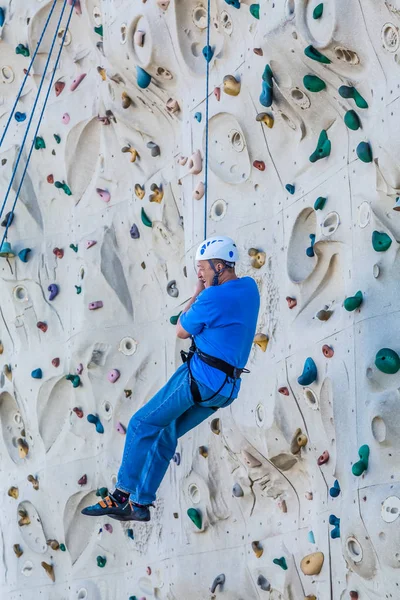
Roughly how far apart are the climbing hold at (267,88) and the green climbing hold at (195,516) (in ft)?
8.85

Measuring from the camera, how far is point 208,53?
27.5 feet

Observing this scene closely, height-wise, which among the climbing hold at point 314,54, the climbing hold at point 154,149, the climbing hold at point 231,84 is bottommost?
the climbing hold at point 314,54

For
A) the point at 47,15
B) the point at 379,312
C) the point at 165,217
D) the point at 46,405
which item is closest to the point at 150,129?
the point at 165,217

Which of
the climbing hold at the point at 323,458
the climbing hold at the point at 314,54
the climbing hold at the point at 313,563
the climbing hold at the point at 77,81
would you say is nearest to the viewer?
the climbing hold at the point at 314,54

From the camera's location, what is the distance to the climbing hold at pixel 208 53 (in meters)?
8.35

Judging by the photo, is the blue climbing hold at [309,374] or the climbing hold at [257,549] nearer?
the blue climbing hold at [309,374]

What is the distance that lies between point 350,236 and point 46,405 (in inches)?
139

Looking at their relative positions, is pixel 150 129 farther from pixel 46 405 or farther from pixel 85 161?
pixel 46 405

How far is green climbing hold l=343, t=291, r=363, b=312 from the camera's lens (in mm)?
7000

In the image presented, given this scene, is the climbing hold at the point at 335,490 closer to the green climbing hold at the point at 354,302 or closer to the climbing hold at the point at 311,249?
the green climbing hold at the point at 354,302

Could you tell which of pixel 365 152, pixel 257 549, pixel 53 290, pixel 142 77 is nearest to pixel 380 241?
pixel 365 152

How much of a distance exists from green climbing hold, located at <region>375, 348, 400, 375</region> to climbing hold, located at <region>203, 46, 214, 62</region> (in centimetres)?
256

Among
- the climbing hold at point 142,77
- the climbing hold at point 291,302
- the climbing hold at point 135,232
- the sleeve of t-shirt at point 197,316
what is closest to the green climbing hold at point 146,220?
the climbing hold at point 135,232

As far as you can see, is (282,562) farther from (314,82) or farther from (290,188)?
(314,82)
